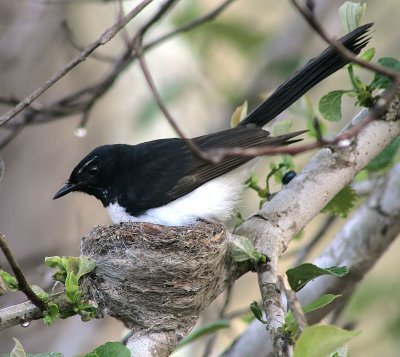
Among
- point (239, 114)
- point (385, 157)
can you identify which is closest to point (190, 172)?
point (239, 114)

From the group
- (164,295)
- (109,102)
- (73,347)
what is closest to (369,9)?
(109,102)

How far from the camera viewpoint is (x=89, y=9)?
787cm

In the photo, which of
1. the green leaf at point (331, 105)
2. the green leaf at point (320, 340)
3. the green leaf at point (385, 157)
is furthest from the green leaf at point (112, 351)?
the green leaf at point (385, 157)

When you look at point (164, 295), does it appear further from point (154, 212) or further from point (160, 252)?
point (154, 212)

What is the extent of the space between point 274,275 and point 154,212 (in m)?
1.29

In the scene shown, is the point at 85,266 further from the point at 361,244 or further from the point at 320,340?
the point at 361,244

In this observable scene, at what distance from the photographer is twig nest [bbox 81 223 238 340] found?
315 centimetres

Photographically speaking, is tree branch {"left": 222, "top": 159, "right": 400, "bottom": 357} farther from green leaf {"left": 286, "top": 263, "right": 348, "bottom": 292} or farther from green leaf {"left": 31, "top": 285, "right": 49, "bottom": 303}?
green leaf {"left": 31, "top": 285, "right": 49, "bottom": 303}

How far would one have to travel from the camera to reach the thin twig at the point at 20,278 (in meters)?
2.28

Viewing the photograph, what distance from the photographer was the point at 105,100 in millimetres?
7582

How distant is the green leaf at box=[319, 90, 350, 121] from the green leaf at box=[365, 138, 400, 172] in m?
0.59

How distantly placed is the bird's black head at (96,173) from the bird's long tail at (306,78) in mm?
889

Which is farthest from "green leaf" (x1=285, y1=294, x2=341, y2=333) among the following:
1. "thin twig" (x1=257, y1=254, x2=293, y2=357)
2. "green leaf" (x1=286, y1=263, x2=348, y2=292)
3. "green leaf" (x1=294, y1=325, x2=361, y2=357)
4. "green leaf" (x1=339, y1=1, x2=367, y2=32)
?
"green leaf" (x1=339, y1=1, x2=367, y2=32)

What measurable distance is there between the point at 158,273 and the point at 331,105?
3.76 ft
